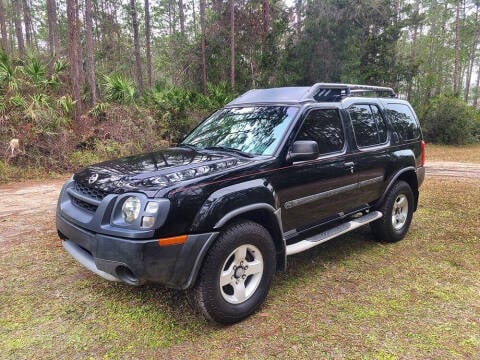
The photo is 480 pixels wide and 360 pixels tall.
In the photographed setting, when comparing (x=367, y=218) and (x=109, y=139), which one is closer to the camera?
(x=367, y=218)

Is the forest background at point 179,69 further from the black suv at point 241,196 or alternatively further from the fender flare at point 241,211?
the fender flare at point 241,211

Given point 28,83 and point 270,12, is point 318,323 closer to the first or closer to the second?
point 28,83

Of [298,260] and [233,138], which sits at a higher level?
[233,138]

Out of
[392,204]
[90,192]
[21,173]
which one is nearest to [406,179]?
[392,204]

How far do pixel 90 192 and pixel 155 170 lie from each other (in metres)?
0.57

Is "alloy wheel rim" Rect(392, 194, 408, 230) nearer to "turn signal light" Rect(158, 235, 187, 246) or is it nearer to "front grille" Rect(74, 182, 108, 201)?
"turn signal light" Rect(158, 235, 187, 246)

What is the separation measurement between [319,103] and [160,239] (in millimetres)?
2284

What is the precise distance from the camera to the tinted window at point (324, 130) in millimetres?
3727

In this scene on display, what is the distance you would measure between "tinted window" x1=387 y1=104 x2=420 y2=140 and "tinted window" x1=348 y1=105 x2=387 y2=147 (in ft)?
1.05

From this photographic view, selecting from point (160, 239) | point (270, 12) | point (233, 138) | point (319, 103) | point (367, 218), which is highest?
point (270, 12)

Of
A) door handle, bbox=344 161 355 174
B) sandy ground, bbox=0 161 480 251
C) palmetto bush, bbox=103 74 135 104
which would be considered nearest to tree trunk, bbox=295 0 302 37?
palmetto bush, bbox=103 74 135 104

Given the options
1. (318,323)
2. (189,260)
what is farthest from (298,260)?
(189,260)

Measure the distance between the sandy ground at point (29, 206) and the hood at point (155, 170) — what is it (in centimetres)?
231

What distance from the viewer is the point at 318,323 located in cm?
301
